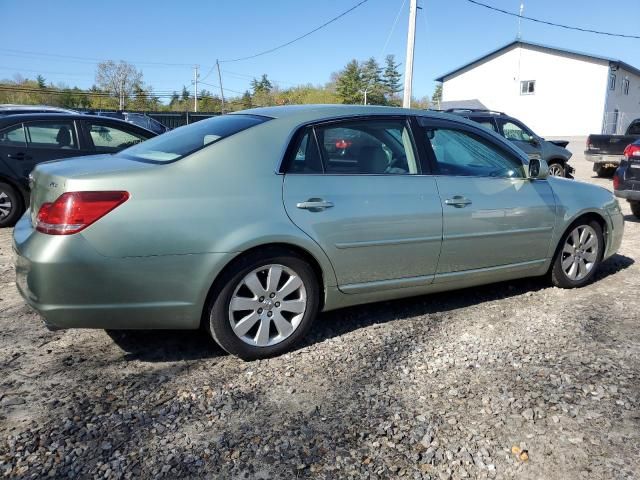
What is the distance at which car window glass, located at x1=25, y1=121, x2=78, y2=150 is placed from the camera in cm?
712

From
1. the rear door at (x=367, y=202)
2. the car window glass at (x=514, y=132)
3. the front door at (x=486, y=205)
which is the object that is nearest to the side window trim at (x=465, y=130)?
the front door at (x=486, y=205)

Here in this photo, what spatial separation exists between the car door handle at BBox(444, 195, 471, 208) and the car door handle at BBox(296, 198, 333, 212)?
96 centimetres

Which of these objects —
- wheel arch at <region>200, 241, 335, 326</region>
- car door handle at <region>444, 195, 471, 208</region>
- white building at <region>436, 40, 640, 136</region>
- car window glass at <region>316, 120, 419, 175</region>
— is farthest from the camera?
white building at <region>436, 40, 640, 136</region>

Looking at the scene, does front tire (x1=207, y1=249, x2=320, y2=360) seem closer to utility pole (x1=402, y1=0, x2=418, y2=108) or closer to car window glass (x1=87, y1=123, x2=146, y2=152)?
car window glass (x1=87, y1=123, x2=146, y2=152)

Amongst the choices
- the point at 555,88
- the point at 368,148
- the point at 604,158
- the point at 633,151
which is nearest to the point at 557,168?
the point at 604,158

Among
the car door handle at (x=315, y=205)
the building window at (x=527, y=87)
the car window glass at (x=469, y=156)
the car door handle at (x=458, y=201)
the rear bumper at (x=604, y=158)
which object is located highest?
the building window at (x=527, y=87)

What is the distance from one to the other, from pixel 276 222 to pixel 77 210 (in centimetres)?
108

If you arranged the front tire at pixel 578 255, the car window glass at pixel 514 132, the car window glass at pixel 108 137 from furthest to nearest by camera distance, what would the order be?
the car window glass at pixel 514 132
the car window glass at pixel 108 137
the front tire at pixel 578 255

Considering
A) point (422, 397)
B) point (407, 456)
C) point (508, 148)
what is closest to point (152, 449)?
point (407, 456)

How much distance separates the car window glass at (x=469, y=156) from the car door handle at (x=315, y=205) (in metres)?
1.03

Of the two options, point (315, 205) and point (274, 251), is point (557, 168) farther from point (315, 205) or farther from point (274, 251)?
point (274, 251)

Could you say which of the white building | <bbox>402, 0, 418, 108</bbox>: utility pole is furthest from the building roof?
<bbox>402, 0, 418, 108</bbox>: utility pole

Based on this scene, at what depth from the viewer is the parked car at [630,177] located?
7.88 metres

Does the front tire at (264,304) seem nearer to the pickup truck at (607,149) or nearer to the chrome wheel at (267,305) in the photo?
the chrome wheel at (267,305)
